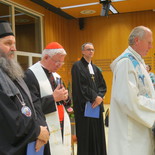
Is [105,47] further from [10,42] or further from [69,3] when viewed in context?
[10,42]

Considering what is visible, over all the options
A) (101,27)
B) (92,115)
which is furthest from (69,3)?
(92,115)

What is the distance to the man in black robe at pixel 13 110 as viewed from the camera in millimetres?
1296

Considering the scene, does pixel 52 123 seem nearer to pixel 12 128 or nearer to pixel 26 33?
pixel 12 128

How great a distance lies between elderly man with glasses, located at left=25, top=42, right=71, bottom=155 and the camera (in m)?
2.07

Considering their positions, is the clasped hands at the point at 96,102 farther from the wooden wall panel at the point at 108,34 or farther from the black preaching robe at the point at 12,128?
the wooden wall panel at the point at 108,34

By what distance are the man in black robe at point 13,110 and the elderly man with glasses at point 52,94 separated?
0.48 m

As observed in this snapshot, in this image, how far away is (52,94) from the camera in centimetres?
Answer: 212

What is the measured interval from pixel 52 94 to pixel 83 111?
1360 millimetres

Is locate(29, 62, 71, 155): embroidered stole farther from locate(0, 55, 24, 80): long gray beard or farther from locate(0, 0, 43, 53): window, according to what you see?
locate(0, 0, 43, 53): window

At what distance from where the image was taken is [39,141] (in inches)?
58.5

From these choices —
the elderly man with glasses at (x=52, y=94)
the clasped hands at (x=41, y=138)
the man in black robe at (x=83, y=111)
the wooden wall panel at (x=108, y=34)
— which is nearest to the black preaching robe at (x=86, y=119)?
the man in black robe at (x=83, y=111)

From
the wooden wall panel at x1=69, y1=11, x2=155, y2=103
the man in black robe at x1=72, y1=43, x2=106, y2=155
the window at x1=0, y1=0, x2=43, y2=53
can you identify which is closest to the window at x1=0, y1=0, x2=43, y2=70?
the window at x1=0, y1=0, x2=43, y2=53

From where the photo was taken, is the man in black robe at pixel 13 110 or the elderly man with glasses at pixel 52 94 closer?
the man in black robe at pixel 13 110

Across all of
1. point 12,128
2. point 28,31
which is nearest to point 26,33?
point 28,31
